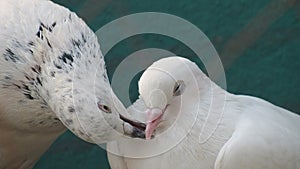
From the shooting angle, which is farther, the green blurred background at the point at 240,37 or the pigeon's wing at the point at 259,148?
the green blurred background at the point at 240,37

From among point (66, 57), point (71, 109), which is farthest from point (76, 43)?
point (71, 109)

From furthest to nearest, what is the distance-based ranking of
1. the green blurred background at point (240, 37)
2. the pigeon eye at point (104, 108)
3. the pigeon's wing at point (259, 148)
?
the green blurred background at point (240, 37) < the pigeon's wing at point (259, 148) < the pigeon eye at point (104, 108)

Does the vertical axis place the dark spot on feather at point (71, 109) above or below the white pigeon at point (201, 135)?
above

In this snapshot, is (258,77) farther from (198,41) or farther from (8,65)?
(8,65)

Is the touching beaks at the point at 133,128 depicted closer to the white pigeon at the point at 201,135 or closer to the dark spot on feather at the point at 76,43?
the white pigeon at the point at 201,135

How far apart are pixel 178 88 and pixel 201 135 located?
0.16m

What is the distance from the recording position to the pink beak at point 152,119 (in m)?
2.37

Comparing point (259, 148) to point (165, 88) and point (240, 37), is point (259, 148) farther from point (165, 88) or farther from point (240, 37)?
point (240, 37)

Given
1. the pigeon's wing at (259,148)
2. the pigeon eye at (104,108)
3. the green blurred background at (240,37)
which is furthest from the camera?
the green blurred background at (240,37)

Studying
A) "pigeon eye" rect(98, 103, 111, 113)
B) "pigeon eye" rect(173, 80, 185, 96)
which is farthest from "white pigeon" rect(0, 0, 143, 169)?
"pigeon eye" rect(173, 80, 185, 96)

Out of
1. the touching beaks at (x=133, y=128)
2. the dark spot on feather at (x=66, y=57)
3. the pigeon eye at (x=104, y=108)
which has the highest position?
the dark spot on feather at (x=66, y=57)

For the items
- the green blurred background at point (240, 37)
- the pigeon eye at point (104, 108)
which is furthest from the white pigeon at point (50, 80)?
the green blurred background at point (240, 37)

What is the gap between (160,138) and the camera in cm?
255

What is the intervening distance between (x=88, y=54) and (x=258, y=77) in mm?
1067
